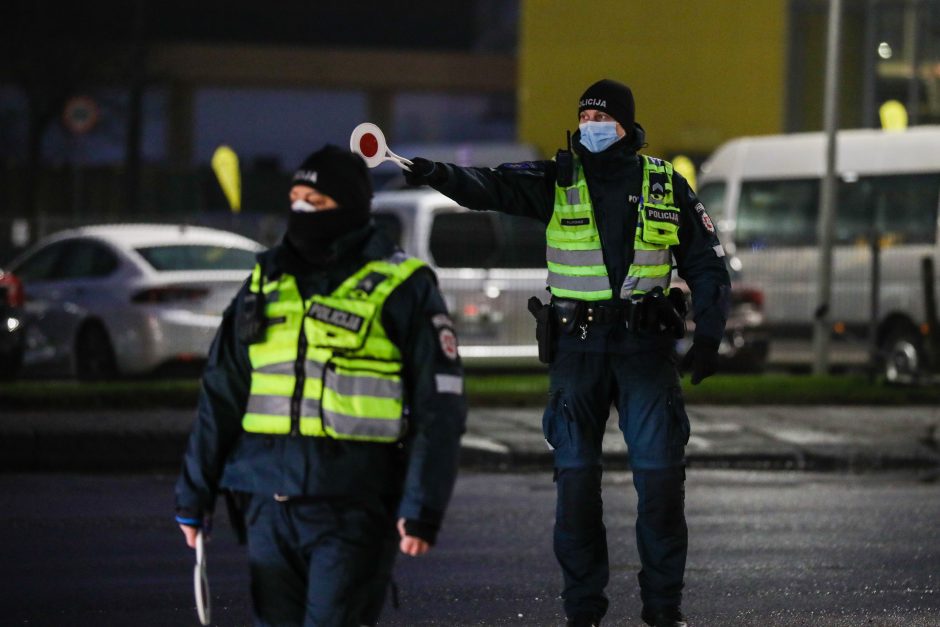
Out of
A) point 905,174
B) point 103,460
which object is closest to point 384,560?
point 103,460

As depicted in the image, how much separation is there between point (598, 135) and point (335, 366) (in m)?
2.19

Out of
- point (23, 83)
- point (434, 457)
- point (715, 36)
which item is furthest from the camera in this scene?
point (23, 83)

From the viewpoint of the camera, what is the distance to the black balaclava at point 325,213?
465 centimetres

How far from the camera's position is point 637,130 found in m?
6.63

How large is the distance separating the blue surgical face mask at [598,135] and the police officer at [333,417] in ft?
6.34

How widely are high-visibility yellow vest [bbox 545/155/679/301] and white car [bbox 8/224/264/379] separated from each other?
8.77 metres

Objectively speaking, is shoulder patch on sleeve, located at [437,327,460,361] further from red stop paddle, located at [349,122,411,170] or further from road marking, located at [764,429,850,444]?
road marking, located at [764,429,850,444]

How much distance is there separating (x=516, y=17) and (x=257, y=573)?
137 feet

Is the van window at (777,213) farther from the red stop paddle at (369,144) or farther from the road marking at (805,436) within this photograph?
the red stop paddle at (369,144)

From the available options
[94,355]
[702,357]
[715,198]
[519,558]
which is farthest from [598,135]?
[715,198]

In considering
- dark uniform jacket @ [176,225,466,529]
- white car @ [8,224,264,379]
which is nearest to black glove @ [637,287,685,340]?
dark uniform jacket @ [176,225,466,529]

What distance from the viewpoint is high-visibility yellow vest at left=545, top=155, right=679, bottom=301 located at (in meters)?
6.50

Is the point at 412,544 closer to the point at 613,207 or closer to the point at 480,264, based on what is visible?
the point at 613,207

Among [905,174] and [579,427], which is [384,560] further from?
[905,174]
